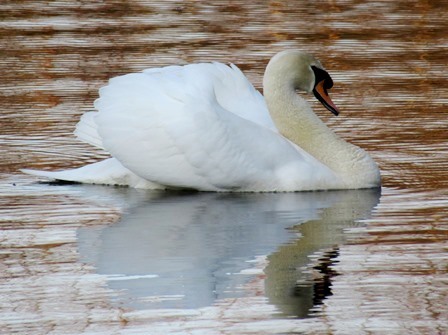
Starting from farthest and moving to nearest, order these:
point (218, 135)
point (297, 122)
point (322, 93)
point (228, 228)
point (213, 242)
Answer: point (322, 93) → point (297, 122) → point (218, 135) → point (228, 228) → point (213, 242)

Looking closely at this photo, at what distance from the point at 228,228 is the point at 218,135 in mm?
1157

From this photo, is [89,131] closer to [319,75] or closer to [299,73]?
[299,73]

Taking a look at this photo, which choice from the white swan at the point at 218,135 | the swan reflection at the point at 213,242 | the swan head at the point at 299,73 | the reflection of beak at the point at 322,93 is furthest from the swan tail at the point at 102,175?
the reflection of beak at the point at 322,93

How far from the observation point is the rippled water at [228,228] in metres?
6.44

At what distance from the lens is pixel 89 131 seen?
10.2 m

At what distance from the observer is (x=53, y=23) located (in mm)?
18406

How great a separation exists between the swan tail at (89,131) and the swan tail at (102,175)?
0.16 metres

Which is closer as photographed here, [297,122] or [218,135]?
[218,135]

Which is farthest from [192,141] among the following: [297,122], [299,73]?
[299,73]

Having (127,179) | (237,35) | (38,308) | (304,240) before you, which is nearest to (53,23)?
(237,35)

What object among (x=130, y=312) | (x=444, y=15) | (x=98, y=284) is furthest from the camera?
(x=444, y=15)

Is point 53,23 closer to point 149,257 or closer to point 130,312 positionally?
point 149,257

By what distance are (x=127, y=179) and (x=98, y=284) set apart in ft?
10.1

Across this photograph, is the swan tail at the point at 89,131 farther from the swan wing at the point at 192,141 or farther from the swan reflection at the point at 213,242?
the swan reflection at the point at 213,242
